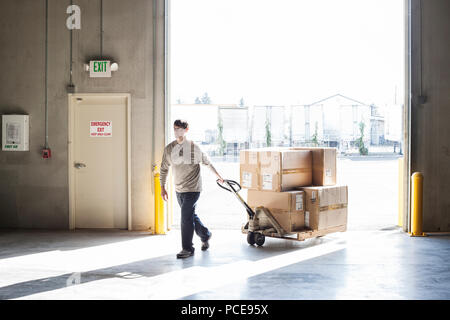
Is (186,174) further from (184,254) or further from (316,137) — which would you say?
(316,137)

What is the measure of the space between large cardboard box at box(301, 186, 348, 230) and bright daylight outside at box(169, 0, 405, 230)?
1.18m

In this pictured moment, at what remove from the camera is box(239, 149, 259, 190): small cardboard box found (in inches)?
257

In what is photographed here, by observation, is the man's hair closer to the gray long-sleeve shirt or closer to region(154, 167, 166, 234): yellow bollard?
the gray long-sleeve shirt

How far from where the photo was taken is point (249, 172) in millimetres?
6625

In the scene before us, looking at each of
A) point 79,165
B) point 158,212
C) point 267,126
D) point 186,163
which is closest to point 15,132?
point 79,165

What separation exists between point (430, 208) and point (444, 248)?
120 centimetres

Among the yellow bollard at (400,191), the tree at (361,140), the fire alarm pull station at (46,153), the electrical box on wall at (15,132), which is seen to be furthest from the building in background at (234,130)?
the electrical box on wall at (15,132)

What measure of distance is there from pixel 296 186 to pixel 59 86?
13.8 ft

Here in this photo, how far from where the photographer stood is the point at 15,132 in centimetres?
762

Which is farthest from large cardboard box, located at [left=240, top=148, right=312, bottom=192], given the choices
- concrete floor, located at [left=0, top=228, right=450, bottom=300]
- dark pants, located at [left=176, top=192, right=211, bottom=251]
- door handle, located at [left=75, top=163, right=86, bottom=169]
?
door handle, located at [left=75, top=163, right=86, bottom=169]

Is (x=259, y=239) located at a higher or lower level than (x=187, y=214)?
lower

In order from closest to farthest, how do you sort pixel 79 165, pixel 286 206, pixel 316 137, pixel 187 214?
pixel 187 214, pixel 286 206, pixel 79 165, pixel 316 137

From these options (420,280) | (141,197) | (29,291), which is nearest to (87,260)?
(29,291)

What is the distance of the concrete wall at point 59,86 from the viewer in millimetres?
7547
